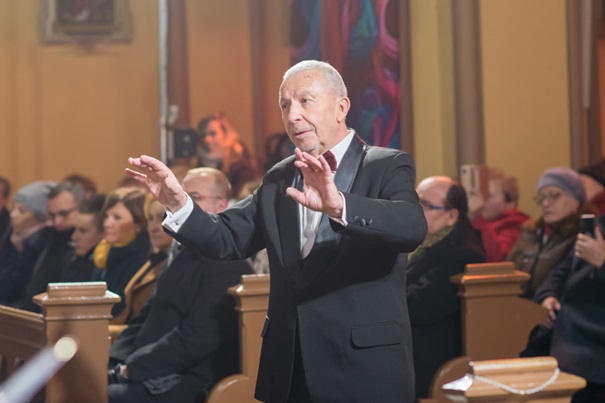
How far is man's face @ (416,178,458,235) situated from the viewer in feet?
17.3

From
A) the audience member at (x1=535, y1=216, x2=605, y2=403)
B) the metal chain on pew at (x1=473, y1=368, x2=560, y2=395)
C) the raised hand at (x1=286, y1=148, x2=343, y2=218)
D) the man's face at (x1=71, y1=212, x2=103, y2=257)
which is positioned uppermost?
the raised hand at (x1=286, y1=148, x2=343, y2=218)

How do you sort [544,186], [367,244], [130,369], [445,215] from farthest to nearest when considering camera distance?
[544,186], [445,215], [130,369], [367,244]

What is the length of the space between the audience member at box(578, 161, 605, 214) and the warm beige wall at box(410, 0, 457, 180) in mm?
2492

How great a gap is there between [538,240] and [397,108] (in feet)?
11.7

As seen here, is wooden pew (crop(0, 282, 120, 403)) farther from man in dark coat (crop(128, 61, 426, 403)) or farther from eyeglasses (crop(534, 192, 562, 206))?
eyeglasses (crop(534, 192, 562, 206))

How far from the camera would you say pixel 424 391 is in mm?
4742

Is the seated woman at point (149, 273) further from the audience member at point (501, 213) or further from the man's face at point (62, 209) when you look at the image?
the audience member at point (501, 213)

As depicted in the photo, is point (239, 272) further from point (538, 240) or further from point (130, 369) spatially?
point (538, 240)

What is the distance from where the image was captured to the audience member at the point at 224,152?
29.0 feet

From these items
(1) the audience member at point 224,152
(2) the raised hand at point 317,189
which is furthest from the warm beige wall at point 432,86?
(2) the raised hand at point 317,189

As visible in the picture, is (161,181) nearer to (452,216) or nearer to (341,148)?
(341,148)

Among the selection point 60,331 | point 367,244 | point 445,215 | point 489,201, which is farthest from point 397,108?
point 367,244

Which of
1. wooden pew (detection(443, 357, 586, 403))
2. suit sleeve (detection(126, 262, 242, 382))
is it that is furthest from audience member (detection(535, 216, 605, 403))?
wooden pew (detection(443, 357, 586, 403))

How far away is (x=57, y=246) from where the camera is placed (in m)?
7.00
